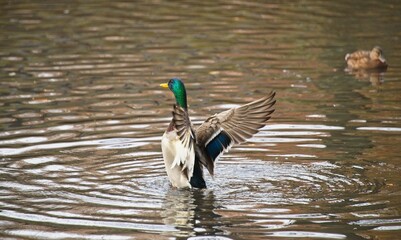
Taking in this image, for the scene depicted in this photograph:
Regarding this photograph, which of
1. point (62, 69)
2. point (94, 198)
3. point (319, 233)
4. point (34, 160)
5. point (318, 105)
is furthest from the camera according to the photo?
point (62, 69)

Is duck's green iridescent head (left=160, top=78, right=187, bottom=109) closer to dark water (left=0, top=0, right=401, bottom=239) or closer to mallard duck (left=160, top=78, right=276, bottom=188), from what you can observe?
mallard duck (left=160, top=78, right=276, bottom=188)

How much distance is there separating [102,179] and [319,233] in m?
2.79

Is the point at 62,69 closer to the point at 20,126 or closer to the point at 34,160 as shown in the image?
the point at 20,126

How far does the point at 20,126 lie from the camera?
1269 centimetres

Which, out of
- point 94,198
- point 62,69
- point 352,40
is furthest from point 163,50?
point 94,198

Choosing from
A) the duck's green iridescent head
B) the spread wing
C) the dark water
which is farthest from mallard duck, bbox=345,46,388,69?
the duck's green iridescent head

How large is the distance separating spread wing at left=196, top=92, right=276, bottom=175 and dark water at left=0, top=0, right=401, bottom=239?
0.38 m

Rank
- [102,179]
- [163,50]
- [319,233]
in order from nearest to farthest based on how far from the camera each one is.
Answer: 1. [319,233]
2. [102,179]
3. [163,50]

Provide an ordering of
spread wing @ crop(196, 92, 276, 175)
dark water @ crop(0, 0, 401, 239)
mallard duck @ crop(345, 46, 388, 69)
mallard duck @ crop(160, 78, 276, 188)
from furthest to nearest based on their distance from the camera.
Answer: mallard duck @ crop(345, 46, 388, 69) < spread wing @ crop(196, 92, 276, 175) < mallard duck @ crop(160, 78, 276, 188) < dark water @ crop(0, 0, 401, 239)

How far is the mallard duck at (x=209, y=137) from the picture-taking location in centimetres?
1011

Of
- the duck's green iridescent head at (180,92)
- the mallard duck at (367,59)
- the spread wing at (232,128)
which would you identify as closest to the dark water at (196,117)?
the mallard duck at (367,59)

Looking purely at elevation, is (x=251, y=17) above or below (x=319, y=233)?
above

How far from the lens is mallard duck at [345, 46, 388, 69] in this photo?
1576cm

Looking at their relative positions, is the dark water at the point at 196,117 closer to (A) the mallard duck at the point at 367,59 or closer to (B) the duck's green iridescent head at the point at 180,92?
(A) the mallard duck at the point at 367,59
